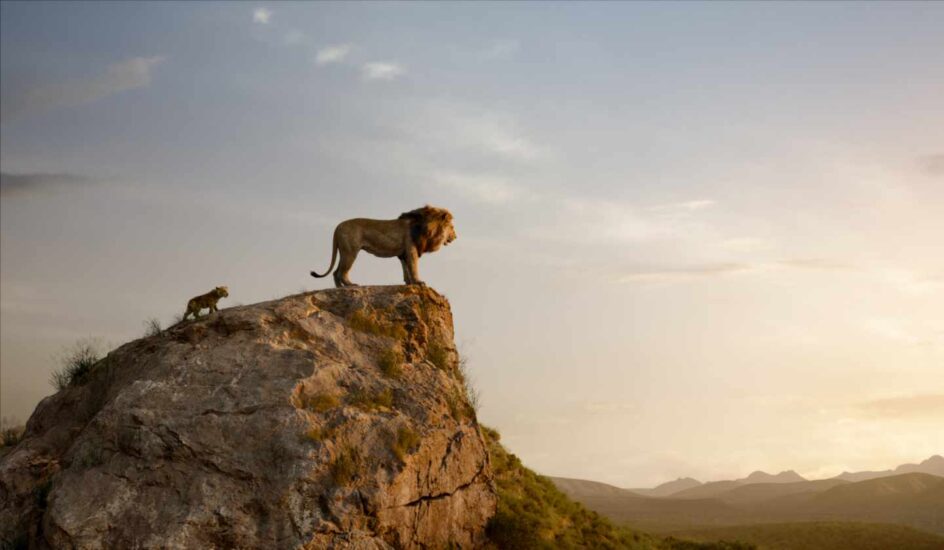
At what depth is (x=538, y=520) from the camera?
65.0ft

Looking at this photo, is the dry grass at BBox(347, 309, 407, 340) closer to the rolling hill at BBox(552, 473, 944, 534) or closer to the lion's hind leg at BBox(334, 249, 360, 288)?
the lion's hind leg at BBox(334, 249, 360, 288)

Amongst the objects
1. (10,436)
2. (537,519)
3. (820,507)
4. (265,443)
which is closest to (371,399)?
(265,443)

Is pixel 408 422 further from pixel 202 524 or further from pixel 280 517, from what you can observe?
pixel 202 524

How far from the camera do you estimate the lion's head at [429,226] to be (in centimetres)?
2064

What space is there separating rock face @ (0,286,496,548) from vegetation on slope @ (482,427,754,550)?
0.67m

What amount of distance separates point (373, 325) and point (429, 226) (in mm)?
3321

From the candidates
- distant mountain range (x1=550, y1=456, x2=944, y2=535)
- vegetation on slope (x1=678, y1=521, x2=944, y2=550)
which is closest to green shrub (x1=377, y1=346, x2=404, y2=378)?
vegetation on slope (x1=678, y1=521, x2=944, y2=550)

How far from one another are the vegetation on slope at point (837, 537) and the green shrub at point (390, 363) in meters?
33.7

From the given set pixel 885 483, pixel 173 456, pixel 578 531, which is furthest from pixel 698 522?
pixel 173 456

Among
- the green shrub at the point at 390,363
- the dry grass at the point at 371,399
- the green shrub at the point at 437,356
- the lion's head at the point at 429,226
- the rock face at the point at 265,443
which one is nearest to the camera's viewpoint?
the rock face at the point at 265,443

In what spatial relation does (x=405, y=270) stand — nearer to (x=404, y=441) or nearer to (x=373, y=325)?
(x=373, y=325)

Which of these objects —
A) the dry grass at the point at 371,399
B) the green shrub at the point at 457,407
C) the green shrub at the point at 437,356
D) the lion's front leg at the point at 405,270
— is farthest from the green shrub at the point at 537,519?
the lion's front leg at the point at 405,270

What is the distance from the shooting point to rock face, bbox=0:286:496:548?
46.1 ft

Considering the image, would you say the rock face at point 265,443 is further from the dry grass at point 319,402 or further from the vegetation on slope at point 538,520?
the vegetation on slope at point 538,520
